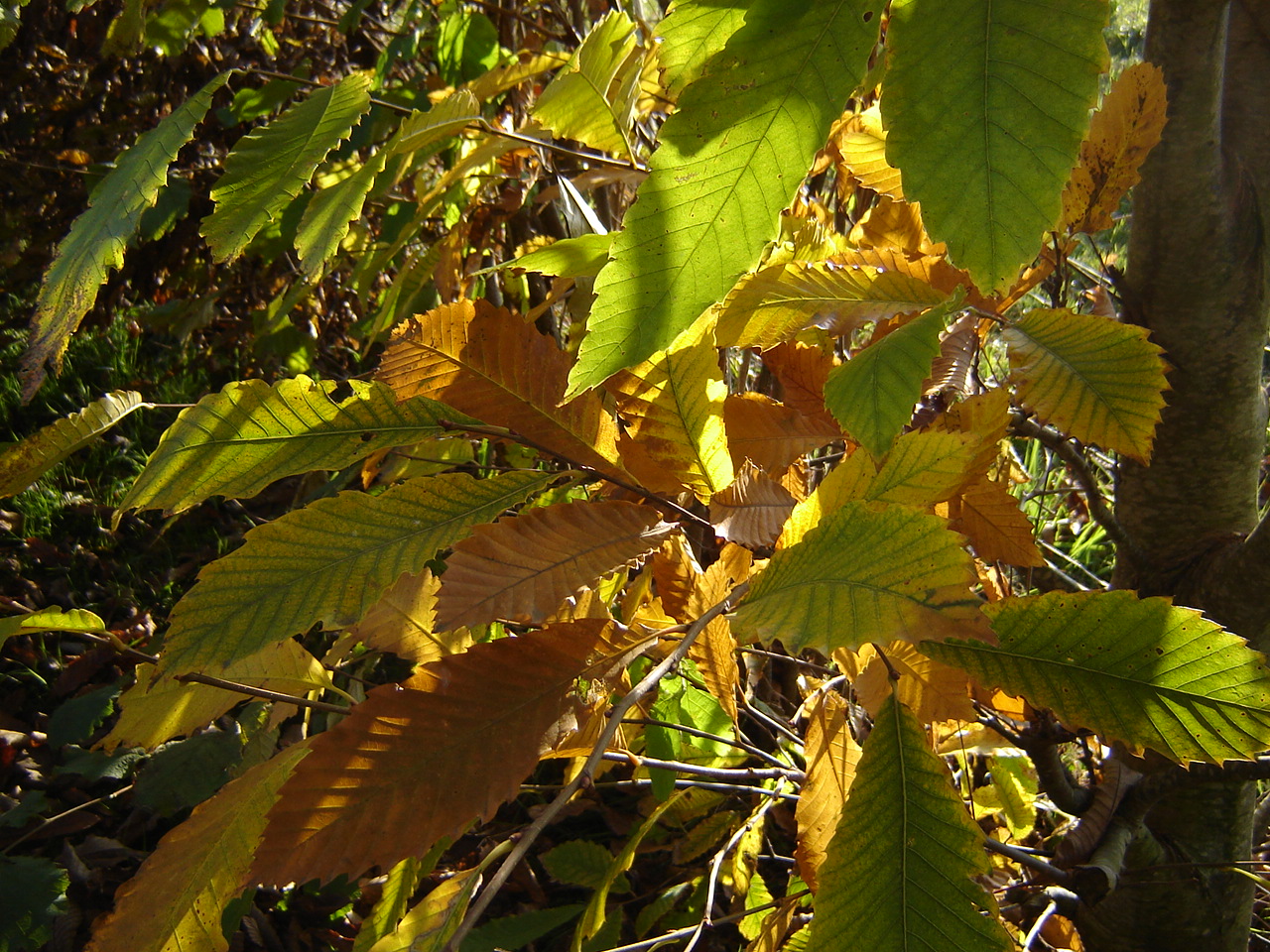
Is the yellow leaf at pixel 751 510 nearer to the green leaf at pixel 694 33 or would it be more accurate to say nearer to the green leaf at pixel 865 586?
the green leaf at pixel 865 586

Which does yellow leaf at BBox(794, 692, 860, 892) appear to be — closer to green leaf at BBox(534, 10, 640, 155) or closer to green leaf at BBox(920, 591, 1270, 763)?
green leaf at BBox(920, 591, 1270, 763)

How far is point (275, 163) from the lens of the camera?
59cm

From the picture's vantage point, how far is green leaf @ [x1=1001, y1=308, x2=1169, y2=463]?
2.02 feet

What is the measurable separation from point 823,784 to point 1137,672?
0.27 m

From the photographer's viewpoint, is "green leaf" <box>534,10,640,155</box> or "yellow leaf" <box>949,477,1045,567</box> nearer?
"yellow leaf" <box>949,477,1045,567</box>

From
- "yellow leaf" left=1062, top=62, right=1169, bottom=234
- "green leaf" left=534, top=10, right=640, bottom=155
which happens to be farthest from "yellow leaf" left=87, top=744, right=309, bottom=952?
"yellow leaf" left=1062, top=62, right=1169, bottom=234

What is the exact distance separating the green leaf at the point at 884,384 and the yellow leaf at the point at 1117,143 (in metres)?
0.30

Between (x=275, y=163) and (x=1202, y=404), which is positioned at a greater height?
(x=1202, y=404)

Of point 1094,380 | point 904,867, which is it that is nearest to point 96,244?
point 904,867

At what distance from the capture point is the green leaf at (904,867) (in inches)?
16.2

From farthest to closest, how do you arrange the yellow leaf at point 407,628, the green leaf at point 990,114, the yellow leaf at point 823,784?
the yellow leaf at point 407,628 < the yellow leaf at point 823,784 < the green leaf at point 990,114

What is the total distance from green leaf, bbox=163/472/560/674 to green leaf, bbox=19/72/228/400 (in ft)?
0.47

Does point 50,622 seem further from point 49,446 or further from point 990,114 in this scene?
point 990,114

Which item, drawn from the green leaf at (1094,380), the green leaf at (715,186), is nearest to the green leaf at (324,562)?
the green leaf at (715,186)
